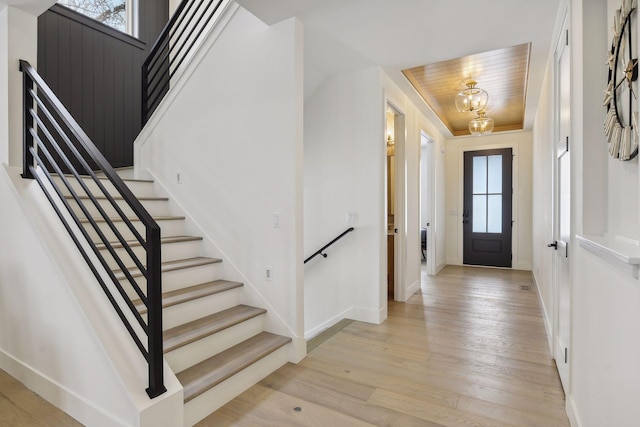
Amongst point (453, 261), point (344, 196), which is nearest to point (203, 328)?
point (344, 196)

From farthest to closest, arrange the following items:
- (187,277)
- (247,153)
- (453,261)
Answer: (453,261)
(247,153)
(187,277)

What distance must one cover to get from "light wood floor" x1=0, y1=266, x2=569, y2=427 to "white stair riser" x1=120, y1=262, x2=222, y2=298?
0.94m

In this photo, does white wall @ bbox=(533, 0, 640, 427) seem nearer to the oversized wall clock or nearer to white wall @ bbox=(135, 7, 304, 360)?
the oversized wall clock

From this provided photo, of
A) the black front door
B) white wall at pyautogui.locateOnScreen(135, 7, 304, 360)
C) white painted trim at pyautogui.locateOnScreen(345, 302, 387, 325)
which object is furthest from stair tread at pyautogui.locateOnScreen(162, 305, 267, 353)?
the black front door

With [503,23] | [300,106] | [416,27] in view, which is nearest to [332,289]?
[300,106]

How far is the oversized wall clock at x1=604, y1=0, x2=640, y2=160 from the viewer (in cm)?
123

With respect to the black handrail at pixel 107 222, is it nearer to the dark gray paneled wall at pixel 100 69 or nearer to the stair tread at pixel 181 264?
the stair tread at pixel 181 264

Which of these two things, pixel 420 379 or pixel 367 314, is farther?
pixel 367 314

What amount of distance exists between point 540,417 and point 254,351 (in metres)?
1.82

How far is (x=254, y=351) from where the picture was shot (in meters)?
2.49

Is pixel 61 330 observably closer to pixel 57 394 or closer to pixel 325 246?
pixel 57 394

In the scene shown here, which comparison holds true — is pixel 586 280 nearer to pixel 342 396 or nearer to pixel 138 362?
pixel 342 396

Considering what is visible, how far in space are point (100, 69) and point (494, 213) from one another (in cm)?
692

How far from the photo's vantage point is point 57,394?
208 centimetres
